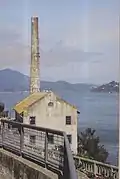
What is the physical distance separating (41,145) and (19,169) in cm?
50

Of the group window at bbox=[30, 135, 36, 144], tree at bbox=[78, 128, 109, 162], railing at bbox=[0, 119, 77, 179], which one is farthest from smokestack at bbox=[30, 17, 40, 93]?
window at bbox=[30, 135, 36, 144]

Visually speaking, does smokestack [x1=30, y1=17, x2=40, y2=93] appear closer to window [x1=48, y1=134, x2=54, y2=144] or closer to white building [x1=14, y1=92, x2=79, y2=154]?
white building [x1=14, y1=92, x2=79, y2=154]

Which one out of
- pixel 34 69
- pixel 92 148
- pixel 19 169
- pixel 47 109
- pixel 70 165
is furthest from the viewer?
pixel 34 69

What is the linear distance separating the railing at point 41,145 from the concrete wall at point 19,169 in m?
0.09

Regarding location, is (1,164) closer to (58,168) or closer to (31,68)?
(58,168)

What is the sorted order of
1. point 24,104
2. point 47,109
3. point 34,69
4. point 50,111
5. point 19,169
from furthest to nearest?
point 34,69, point 47,109, point 50,111, point 24,104, point 19,169

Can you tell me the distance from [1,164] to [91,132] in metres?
4.39

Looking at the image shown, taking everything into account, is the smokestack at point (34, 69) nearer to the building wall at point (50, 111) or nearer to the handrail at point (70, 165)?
the building wall at point (50, 111)

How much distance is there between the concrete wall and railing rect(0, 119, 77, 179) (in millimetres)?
94

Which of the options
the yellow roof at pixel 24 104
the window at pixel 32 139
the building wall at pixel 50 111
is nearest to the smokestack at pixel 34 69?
the building wall at pixel 50 111

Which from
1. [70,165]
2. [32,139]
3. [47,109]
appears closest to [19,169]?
[32,139]

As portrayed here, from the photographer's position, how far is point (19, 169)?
16.7 ft

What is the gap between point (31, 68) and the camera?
21.5 metres

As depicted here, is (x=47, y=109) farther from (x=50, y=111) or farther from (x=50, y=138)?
(x=50, y=138)
